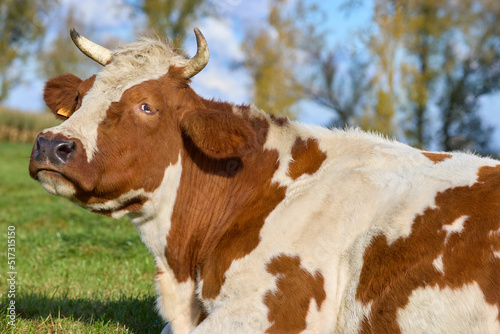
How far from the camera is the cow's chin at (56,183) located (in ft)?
11.8

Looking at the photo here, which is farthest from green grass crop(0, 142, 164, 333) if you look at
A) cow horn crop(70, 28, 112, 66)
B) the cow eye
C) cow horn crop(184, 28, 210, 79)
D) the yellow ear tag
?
cow horn crop(184, 28, 210, 79)

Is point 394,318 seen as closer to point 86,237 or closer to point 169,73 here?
point 169,73

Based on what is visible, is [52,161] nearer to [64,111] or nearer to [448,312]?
[64,111]

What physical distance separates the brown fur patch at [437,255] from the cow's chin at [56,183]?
1.94 m

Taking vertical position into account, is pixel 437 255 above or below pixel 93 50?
below

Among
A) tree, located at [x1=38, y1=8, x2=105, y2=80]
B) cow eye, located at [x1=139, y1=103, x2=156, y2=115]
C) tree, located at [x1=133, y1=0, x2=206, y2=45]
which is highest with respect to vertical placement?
tree, located at [x1=133, y1=0, x2=206, y2=45]

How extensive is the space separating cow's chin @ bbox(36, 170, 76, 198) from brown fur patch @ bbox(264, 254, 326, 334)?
1.45 metres

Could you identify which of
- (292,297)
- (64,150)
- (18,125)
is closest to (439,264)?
(292,297)

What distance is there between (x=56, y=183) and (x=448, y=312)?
2516 mm

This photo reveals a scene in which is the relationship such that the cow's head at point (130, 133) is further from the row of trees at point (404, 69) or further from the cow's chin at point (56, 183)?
the row of trees at point (404, 69)

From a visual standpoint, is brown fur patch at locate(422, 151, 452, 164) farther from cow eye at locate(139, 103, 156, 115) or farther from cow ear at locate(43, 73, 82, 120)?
cow ear at locate(43, 73, 82, 120)

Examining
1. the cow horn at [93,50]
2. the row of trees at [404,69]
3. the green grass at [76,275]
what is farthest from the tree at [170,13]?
the cow horn at [93,50]

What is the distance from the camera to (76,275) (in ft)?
22.0

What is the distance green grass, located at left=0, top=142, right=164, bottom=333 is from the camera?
4.82 m
